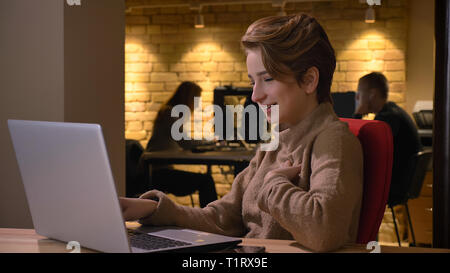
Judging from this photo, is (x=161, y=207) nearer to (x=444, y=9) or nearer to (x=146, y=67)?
(x=444, y=9)

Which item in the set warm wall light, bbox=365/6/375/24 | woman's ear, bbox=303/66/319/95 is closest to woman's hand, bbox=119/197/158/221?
woman's ear, bbox=303/66/319/95

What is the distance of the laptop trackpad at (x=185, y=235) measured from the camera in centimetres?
111

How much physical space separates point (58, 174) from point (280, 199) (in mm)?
436

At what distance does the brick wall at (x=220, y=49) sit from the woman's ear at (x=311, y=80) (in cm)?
474

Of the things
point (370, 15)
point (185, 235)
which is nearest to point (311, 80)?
point (185, 235)

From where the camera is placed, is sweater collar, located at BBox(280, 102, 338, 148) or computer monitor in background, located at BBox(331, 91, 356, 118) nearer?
sweater collar, located at BBox(280, 102, 338, 148)

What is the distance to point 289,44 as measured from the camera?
4.23ft

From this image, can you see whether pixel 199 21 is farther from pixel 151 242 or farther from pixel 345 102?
pixel 151 242

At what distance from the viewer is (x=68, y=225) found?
3.54ft

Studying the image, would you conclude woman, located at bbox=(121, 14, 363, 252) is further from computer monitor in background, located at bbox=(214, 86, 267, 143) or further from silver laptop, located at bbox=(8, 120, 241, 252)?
computer monitor in background, located at bbox=(214, 86, 267, 143)

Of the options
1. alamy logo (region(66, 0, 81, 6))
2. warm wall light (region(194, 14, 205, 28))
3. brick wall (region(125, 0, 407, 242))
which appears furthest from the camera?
warm wall light (region(194, 14, 205, 28))

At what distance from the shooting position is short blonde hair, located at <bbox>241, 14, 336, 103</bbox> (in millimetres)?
1295

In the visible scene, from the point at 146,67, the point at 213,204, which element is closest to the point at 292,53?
the point at 213,204

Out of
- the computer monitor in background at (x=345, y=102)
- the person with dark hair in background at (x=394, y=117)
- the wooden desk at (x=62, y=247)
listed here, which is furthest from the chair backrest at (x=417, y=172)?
the wooden desk at (x=62, y=247)
